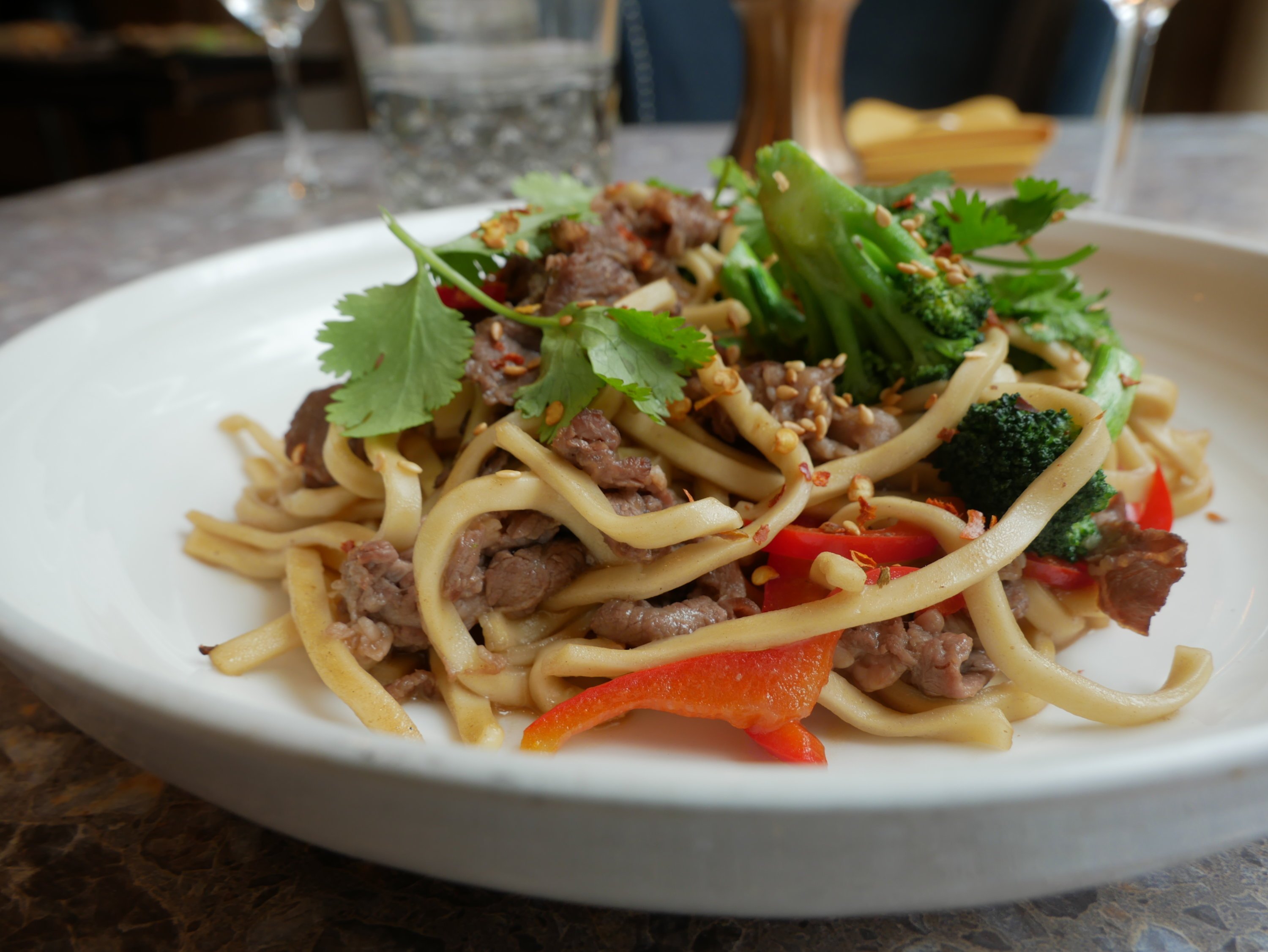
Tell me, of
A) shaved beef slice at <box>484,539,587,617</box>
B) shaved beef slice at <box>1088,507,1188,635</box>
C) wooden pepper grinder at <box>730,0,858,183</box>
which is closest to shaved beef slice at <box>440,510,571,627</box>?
shaved beef slice at <box>484,539,587,617</box>

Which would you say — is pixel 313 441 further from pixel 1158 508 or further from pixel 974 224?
pixel 1158 508

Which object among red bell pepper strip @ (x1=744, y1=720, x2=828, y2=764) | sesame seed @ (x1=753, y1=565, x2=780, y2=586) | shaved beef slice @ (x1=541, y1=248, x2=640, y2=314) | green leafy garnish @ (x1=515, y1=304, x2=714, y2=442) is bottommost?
red bell pepper strip @ (x1=744, y1=720, x2=828, y2=764)

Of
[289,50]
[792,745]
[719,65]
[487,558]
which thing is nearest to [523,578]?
[487,558]

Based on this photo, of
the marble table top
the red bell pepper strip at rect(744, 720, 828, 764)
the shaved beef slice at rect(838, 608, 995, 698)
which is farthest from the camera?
the shaved beef slice at rect(838, 608, 995, 698)

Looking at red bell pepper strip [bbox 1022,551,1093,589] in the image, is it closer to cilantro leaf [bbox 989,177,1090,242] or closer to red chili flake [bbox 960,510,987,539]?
red chili flake [bbox 960,510,987,539]

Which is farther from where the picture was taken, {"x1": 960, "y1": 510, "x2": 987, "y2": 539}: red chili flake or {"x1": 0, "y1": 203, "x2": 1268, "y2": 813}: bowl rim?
{"x1": 960, "y1": 510, "x2": 987, "y2": 539}: red chili flake

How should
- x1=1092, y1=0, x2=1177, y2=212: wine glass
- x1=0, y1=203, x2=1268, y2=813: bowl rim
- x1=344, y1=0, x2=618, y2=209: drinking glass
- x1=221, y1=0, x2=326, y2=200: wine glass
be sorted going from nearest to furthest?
x1=0, y1=203, x2=1268, y2=813: bowl rim → x1=1092, y1=0, x2=1177, y2=212: wine glass → x1=344, y1=0, x2=618, y2=209: drinking glass → x1=221, y1=0, x2=326, y2=200: wine glass

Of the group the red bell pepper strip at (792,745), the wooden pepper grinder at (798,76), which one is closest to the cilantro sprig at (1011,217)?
the red bell pepper strip at (792,745)
